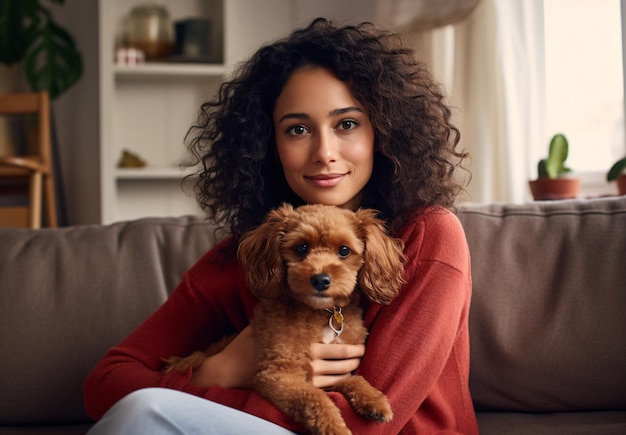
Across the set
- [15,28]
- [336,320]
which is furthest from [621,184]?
[15,28]

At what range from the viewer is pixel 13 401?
1854 millimetres

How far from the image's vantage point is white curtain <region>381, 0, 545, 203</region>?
9.78 ft

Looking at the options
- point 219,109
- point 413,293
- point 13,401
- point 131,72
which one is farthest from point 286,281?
point 131,72

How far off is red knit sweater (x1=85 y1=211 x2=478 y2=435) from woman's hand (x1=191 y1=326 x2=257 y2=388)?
39 mm

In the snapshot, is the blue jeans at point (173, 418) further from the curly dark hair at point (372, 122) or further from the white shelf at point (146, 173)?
the white shelf at point (146, 173)

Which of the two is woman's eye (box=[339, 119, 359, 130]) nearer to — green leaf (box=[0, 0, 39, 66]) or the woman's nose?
the woman's nose

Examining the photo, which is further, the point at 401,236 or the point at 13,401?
the point at 13,401

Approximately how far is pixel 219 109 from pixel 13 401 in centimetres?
91

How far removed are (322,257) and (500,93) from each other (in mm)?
2002

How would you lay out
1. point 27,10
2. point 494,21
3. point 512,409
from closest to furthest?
point 512,409 < point 494,21 < point 27,10

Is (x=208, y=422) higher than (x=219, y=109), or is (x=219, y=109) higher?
(x=219, y=109)

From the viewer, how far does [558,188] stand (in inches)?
96.6

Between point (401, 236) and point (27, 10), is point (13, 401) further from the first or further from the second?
point (27, 10)

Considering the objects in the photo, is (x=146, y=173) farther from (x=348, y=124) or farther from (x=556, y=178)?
(x=348, y=124)
